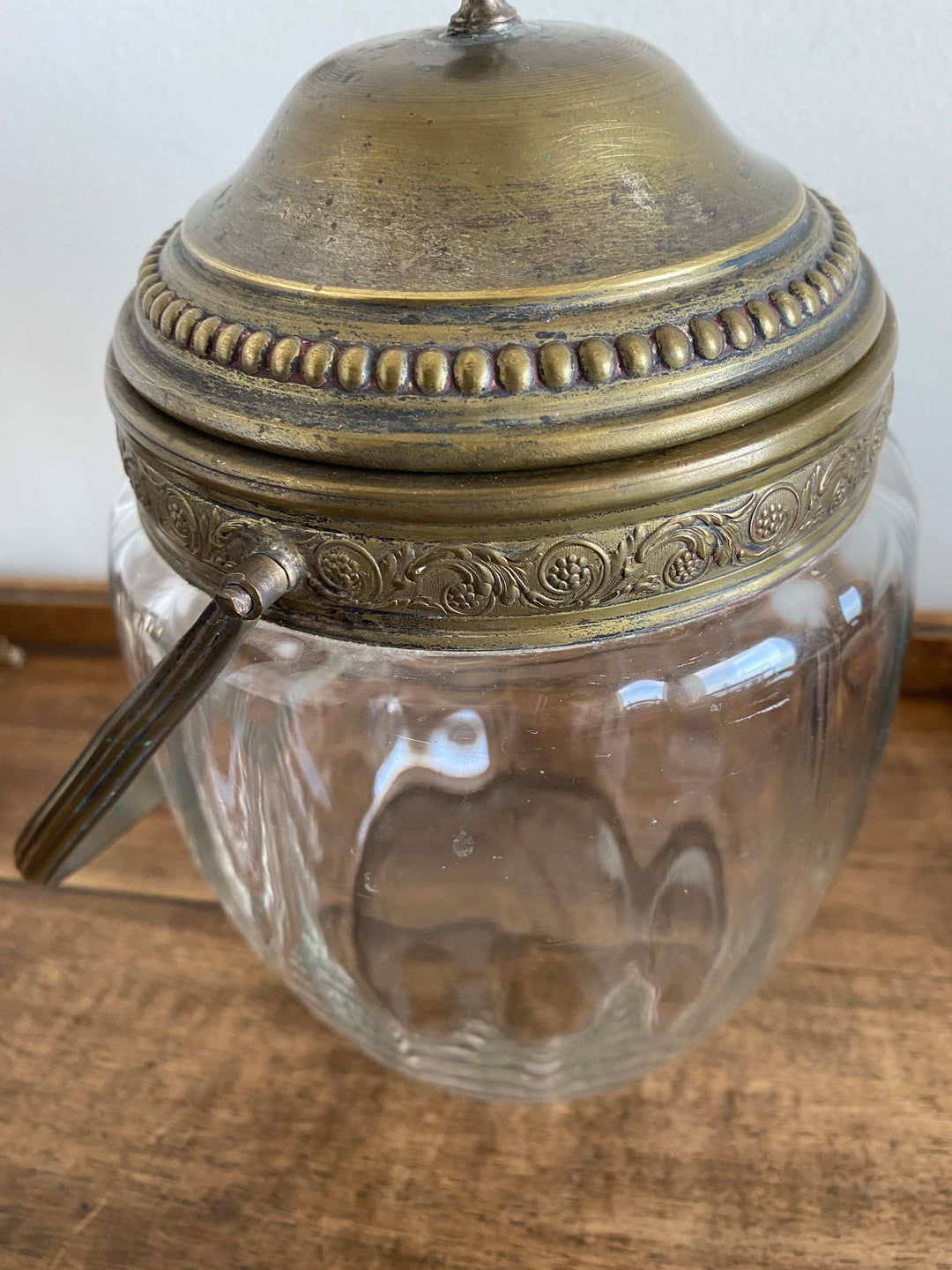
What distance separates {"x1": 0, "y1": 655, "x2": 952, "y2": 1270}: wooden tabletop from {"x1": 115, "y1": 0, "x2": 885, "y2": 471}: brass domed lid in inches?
12.9

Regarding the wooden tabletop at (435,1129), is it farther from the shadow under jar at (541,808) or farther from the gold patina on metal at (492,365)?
the gold patina on metal at (492,365)

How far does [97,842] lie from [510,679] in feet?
0.68

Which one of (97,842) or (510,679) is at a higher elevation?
(510,679)

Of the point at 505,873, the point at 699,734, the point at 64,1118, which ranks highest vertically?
the point at 699,734

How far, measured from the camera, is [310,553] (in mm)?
293

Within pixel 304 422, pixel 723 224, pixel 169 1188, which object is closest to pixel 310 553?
pixel 304 422

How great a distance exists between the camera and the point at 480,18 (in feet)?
1.06

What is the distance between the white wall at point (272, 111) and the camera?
51 cm

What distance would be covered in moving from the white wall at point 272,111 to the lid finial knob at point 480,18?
0.22m

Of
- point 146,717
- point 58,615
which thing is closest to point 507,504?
point 146,717

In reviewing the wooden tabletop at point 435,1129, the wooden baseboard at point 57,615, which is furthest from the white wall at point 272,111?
the wooden tabletop at point 435,1129

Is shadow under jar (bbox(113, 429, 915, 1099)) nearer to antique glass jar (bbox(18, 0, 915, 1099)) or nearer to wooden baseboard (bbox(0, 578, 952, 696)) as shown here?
antique glass jar (bbox(18, 0, 915, 1099))

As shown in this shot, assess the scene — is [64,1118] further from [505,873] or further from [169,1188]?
[505,873]

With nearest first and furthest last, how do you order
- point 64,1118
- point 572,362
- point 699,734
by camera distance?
point 572,362 → point 699,734 → point 64,1118
